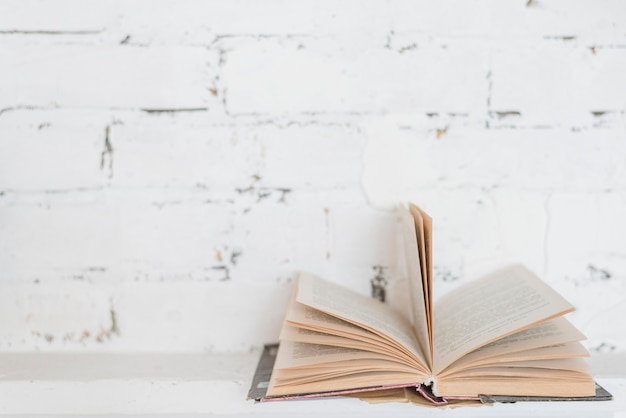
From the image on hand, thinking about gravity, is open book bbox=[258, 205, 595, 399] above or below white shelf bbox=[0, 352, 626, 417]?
above

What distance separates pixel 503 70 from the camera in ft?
3.10

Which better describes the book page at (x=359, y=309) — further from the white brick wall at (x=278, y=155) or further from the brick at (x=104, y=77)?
the brick at (x=104, y=77)

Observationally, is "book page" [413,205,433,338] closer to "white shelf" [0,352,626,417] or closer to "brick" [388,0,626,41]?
"white shelf" [0,352,626,417]

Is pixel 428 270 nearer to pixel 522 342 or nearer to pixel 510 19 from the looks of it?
pixel 522 342

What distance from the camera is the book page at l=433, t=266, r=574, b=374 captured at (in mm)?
726

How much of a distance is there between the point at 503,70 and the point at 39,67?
0.78 m

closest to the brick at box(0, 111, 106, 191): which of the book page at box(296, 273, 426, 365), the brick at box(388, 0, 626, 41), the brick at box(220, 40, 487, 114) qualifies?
the brick at box(220, 40, 487, 114)

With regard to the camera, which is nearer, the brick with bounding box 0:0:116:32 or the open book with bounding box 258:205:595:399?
the open book with bounding box 258:205:595:399

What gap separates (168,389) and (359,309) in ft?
1.00

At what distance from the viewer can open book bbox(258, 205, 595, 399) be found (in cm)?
73

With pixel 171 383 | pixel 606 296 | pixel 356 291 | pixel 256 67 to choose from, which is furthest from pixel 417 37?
pixel 171 383

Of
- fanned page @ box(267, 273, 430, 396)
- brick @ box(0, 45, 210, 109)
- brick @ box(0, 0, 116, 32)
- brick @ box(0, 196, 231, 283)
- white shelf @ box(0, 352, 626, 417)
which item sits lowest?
white shelf @ box(0, 352, 626, 417)

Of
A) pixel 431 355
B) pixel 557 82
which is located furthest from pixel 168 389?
pixel 557 82

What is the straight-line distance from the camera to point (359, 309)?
0.84 m
